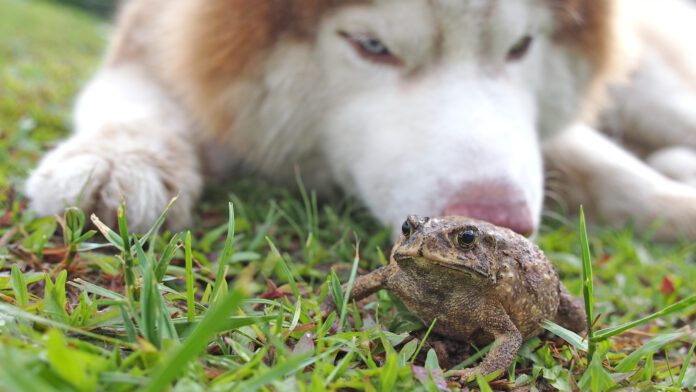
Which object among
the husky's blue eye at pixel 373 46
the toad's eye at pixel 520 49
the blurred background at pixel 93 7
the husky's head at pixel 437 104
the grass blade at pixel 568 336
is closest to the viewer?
the grass blade at pixel 568 336

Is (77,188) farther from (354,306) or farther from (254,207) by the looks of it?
(354,306)

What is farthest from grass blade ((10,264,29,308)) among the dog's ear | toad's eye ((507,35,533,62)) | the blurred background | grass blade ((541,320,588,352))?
the blurred background

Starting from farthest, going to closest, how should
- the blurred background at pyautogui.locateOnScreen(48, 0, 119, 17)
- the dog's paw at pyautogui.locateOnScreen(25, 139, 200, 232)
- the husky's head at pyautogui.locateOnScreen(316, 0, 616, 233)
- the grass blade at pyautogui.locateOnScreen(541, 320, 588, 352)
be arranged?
the blurred background at pyautogui.locateOnScreen(48, 0, 119, 17) → the husky's head at pyautogui.locateOnScreen(316, 0, 616, 233) → the dog's paw at pyautogui.locateOnScreen(25, 139, 200, 232) → the grass blade at pyautogui.locateOnScreen(541, 320, 588, 352)

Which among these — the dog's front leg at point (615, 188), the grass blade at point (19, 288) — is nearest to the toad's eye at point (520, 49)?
the dog's front leg at point (615, 188)

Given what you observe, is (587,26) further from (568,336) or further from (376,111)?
(568,336)

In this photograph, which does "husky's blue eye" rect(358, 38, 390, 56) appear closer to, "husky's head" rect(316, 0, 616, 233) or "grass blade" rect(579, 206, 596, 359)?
"husky's head" rect(316, 0, 616, 233)

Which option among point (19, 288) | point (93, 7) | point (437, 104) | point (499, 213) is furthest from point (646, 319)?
point (93, 7)

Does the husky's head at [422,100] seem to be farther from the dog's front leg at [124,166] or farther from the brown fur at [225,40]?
the dog's front leg at [124,166]
